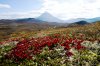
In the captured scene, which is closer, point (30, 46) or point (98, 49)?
point (98, 49)

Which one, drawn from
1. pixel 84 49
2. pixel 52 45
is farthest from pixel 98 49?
pixel 52 45

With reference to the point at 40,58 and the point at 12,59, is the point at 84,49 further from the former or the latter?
the point at 12,59

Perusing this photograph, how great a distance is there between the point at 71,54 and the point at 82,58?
1259 mm

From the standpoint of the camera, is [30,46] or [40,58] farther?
[30,46]

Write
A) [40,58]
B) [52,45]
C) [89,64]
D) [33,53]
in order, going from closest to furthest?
[89,64] → [40,58] → [33,53] → [52,45]

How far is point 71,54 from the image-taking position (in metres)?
18.9

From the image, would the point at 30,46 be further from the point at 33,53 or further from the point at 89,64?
→ the point at 89,64

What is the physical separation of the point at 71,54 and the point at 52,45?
13.4 ft

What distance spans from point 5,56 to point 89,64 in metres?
8.57

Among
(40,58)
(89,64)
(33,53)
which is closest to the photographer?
(89,64)

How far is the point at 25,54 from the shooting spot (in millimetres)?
19844

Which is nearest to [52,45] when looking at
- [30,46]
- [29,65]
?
[30,46]

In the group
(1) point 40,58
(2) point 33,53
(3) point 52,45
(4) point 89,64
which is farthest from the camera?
(3) point 52,45

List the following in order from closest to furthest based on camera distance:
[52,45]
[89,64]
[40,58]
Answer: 1. [89,64]
2. [40,58]
3. [52,45]
